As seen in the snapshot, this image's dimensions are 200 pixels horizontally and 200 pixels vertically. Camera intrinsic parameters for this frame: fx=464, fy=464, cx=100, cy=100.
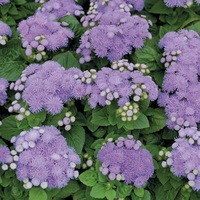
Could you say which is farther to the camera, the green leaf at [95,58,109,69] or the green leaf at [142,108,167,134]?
the green leaf at [95,58,109,69]

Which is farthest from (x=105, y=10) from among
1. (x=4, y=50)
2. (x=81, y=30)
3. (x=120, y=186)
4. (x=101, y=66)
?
(x=120, y=186)

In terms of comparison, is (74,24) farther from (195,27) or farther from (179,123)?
(179,123)

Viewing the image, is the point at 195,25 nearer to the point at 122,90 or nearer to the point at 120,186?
the point at 122,90

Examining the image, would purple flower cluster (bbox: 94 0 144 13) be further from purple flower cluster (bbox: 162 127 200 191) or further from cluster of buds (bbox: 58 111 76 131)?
purple flower cluster (bbox: 162 127 200 191)

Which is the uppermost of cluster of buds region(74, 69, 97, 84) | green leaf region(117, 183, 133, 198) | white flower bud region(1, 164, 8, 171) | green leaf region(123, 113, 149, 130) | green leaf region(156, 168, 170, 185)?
cluster of buds region(74, 69, 97, 84)

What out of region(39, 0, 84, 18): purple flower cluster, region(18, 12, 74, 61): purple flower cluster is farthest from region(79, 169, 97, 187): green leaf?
region(39, 0, 84, 18): purple flower cluster

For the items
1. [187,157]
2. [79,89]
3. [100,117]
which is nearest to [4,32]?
[79,89]
